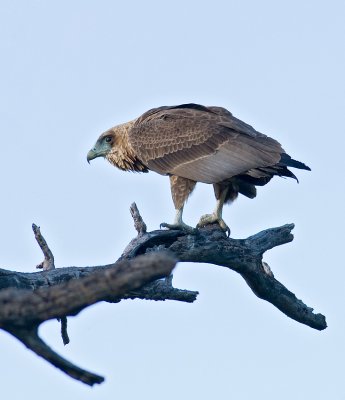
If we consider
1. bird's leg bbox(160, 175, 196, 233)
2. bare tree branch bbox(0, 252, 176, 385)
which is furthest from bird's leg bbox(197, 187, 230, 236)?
bare tree branch bbox(0, 252, 176, 385)

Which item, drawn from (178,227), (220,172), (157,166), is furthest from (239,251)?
(157,166)

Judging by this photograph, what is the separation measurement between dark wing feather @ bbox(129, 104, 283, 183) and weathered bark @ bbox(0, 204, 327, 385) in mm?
759

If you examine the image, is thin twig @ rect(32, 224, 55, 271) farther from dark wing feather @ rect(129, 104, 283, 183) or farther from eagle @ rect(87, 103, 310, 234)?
dark wing feather @ rect(129, 104, 283, 183)

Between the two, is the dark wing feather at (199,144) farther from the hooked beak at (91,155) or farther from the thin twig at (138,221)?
the thin twig at (138,221)

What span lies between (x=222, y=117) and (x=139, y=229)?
3204mm

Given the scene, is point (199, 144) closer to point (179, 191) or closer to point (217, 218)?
point (179, 191)

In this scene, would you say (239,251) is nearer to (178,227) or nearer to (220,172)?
(178,227)

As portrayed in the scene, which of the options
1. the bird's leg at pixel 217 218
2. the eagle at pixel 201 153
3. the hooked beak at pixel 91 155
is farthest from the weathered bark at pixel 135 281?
the hooked beak at pixel 91 155

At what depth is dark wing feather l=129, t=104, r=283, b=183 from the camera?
452 inches

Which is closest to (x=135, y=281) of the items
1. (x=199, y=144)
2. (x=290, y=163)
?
(x=290, y=163)

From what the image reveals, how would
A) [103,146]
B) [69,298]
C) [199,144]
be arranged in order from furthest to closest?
[103,146]
[199,144]
[69,298]

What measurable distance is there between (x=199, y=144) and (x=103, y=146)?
1.79m

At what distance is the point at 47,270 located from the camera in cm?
846

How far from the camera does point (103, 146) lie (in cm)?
1337
